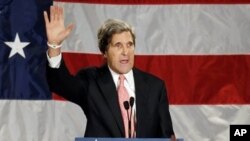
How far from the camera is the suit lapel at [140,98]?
1.48 meters

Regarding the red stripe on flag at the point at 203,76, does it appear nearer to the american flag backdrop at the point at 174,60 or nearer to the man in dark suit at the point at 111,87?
the american flag backdrop at the point at 174,60

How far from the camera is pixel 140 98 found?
1.52m

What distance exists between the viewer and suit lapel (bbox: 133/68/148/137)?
58.2 inches

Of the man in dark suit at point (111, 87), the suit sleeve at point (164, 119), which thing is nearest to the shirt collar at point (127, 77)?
the man in dark suit at point (111, 87)

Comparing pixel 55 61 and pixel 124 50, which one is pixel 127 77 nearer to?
pixel 124 50

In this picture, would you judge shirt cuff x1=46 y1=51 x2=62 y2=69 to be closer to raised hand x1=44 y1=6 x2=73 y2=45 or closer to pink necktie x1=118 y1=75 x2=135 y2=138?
raised hand x1=44 y1=6 x2=73 y2=45

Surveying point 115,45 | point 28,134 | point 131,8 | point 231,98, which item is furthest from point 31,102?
point 115,45

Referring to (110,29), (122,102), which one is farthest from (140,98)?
(110,29)

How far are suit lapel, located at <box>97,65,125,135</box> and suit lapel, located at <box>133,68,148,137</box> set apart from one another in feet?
0.16

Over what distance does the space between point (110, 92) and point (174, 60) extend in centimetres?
131

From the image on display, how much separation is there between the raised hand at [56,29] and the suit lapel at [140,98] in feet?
0.85

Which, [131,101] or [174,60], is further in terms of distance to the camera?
[174,60]

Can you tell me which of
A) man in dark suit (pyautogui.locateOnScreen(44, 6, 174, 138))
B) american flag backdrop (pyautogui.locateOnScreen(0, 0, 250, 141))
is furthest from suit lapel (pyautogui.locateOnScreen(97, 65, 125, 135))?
american flag backdrop (pyautogui.locateOnScreen(0, 0, 250, 141))

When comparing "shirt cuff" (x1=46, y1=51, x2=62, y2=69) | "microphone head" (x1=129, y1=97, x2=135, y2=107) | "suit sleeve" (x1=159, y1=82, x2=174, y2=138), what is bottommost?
"suit sleeve" (x1=159, y1=82, x2=174, y2=138)
